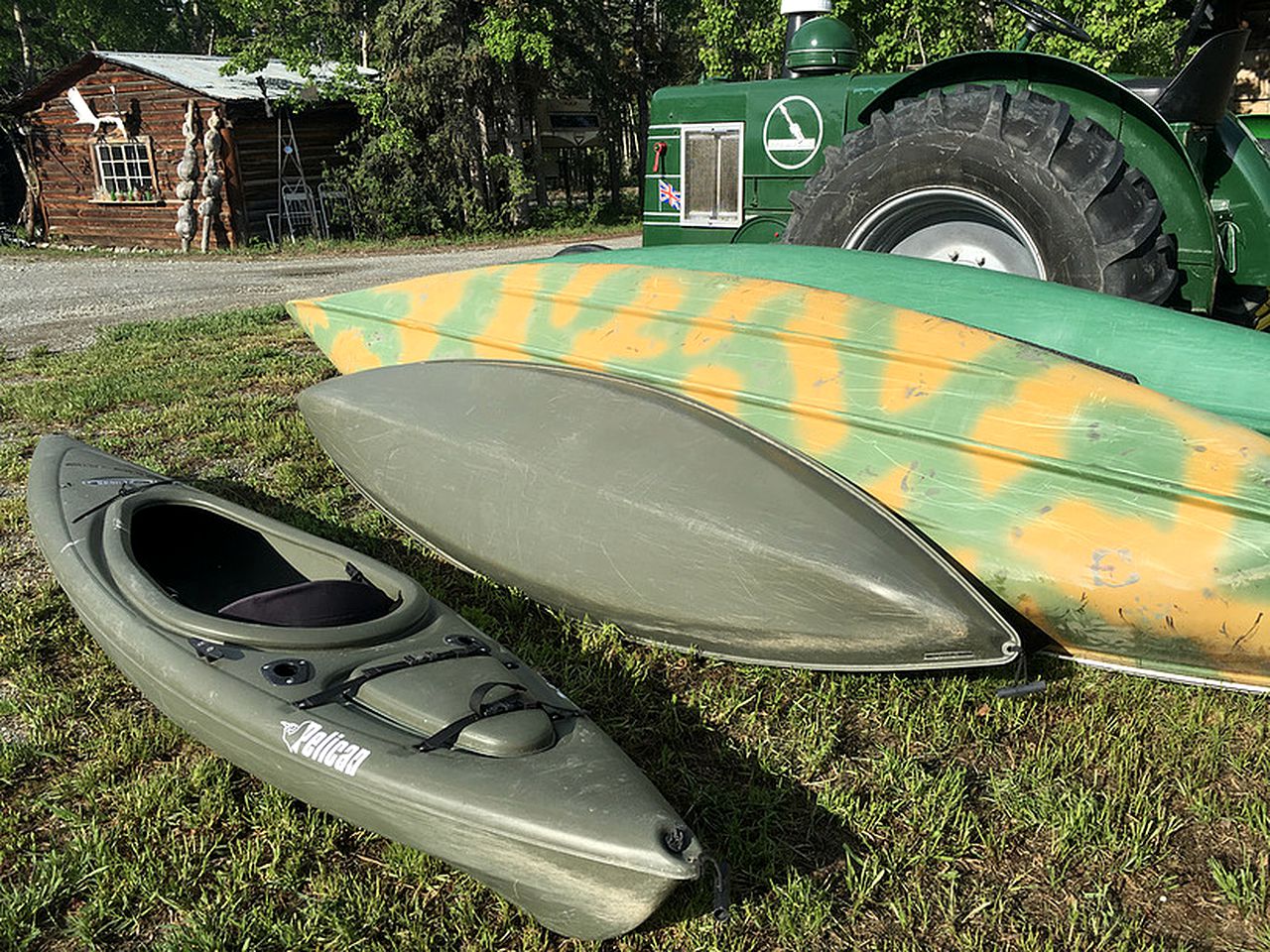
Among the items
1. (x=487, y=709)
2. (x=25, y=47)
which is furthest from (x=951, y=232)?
(x=25, y=47)

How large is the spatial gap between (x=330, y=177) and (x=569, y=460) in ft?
49.3

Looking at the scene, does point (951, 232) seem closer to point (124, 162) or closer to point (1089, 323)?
point (1089, 323)

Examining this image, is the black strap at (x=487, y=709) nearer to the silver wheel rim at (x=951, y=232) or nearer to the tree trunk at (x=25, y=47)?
the silver wheel rim at (x=951, y=232)

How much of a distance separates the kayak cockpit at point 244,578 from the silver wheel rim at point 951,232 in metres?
2.78

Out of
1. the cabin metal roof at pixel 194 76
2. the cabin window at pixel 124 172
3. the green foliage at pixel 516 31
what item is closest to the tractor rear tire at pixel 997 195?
the green foliage at pixel 516 31

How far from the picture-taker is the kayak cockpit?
2367mm

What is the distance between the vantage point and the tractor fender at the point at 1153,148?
391 cm

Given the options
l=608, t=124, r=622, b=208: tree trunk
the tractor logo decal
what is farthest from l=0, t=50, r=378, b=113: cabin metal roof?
the tractor logo decal

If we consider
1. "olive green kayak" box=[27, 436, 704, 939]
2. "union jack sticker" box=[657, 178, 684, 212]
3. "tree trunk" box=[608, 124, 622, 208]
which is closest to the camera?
"olive green kayak" box=[27, 436, 704, 939]

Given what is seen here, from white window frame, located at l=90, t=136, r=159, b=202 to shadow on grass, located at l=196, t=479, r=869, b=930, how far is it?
1600 centimetres

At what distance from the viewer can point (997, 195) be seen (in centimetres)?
390

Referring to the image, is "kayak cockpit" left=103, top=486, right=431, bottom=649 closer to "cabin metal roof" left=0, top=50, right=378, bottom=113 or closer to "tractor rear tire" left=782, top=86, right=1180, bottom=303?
"tractor rear tire" left=782, top=86, right=1180, bottom=303

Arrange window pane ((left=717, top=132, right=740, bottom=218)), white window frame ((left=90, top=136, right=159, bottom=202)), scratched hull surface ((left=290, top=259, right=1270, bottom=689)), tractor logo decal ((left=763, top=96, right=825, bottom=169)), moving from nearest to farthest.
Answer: scratched hull surface ((left=290, top=259, right=1270, bottom=689))
tractor logo decal ((left=763, top=96, right=825, bottom=169))
window pane ((left=717, top=132, right=740, bottom=218))
white window frame ((left=90, top=136, right=159, bottom=202))

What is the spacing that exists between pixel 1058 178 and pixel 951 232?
67 centimetres
